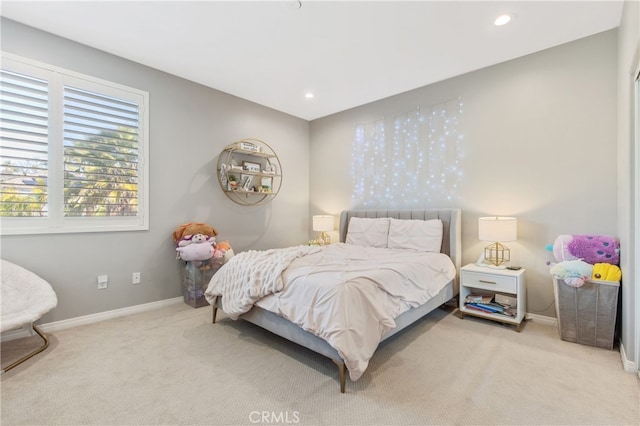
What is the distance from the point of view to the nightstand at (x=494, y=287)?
265cm

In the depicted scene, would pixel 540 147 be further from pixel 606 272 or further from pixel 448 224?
pixel 606 272

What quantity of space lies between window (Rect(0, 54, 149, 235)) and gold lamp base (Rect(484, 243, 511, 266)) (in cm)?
381

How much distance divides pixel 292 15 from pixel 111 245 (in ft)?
9.27

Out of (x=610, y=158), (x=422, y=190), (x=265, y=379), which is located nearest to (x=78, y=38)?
(x=265, y=379)

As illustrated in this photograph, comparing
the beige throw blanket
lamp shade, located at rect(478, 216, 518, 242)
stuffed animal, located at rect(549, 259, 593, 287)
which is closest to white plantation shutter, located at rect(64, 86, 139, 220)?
the beige throw blanket

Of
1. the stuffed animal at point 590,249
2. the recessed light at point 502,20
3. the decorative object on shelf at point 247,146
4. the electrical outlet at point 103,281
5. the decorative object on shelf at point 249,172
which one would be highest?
the recessed light at point 502,20

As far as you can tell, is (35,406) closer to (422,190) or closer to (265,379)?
(265,379)

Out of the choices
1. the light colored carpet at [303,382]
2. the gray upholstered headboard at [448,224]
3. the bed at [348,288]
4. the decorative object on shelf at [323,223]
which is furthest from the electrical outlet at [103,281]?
the gray upholstered headboard at [448,224]

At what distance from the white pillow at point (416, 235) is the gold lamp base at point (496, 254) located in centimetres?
50

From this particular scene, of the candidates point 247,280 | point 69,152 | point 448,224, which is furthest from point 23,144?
point 448,224

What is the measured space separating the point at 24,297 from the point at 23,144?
1.32 meters

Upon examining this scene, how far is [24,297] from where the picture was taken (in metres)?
2.30

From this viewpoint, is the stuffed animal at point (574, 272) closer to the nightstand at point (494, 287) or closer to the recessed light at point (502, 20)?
the nightstand at point (494, 287)

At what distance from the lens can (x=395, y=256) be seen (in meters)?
2.96
